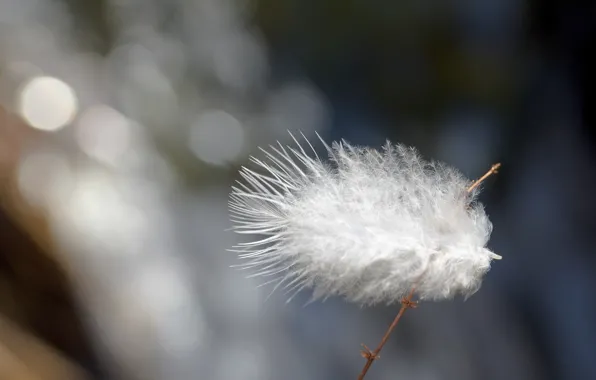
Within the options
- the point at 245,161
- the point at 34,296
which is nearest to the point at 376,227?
the point at 34,296

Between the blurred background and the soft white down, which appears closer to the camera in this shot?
the soft white down

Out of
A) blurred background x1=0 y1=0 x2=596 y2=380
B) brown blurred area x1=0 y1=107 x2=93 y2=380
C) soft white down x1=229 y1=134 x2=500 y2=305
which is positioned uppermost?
blurred background x1=0 y1=0 x2=596 y2=380

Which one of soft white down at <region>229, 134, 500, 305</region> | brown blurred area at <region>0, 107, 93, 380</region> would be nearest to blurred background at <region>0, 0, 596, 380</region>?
brown blurred area at <region>0, 107, 93, 380</region>

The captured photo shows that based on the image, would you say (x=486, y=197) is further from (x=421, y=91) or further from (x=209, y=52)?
(x=209, y=52)

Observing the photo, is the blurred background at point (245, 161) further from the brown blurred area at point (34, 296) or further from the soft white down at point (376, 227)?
the soft white down at point (376, 227)

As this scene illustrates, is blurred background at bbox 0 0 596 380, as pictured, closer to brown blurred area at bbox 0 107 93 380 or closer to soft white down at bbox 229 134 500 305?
brown blurred area at bbox 0 107 93 380

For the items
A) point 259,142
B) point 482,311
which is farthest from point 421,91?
point 482,311

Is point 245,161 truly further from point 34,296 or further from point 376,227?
point 376,227

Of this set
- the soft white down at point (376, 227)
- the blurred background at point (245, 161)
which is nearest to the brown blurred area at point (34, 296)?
the blurred background at point (245, 161)
